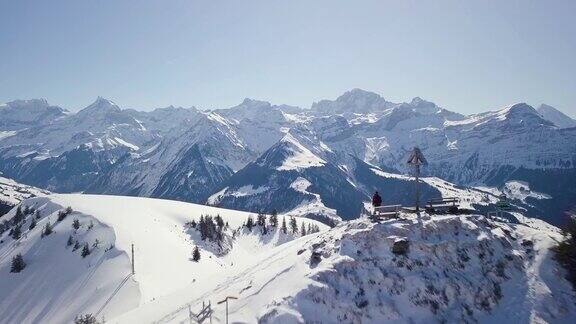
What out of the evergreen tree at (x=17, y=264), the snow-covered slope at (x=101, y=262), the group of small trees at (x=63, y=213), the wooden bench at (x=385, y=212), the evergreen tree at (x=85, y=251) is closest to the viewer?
the wooden bench at (x=385, y=212)

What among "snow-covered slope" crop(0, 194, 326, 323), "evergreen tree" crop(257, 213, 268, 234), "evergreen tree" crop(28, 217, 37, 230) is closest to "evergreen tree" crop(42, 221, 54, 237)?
"snow-covered slope" crop(0, 194, 326, 323)

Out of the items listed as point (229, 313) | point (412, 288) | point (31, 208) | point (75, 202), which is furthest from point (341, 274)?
point (31, 208)

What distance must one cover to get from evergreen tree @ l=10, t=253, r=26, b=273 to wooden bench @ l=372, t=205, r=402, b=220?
7507cm

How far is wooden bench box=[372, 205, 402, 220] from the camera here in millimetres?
40353

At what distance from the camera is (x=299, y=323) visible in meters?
27.9

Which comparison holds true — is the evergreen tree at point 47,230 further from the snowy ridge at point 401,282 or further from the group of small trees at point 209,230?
the snowy ridge at point 401,282

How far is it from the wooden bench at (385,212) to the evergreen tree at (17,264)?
75066 millimetres

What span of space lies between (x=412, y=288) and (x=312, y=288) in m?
6.87

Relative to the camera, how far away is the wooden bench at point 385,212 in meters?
40.4

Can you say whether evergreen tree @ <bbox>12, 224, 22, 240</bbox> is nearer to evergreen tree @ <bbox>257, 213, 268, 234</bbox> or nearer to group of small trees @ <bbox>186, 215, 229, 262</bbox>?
group of small trees @ <bbox>186, 215, 229, 262</bbox>

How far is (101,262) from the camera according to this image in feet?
257

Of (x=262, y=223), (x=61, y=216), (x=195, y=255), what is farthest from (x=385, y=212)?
(x=262, y=223)

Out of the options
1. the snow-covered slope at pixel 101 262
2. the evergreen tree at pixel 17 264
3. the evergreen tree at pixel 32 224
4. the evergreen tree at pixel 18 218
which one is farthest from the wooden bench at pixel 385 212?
the evergreen tree at pixel 18 218

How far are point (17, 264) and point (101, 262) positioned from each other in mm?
21945
